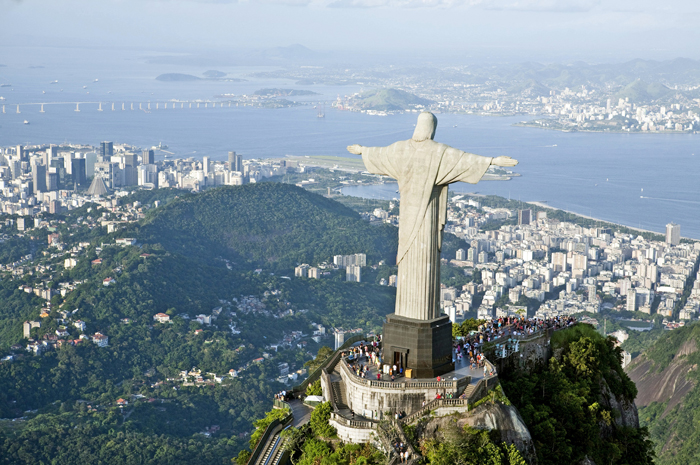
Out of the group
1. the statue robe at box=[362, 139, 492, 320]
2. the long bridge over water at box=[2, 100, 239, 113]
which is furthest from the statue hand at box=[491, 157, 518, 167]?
the long bridge over water at box=[2, 100, 239, 113]

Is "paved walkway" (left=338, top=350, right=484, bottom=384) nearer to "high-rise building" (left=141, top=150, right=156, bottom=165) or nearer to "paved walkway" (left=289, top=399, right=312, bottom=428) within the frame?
"paved walkway" (left=289, top=399, right=312, bottom=428)

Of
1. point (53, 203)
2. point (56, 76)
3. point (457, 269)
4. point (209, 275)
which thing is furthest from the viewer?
point (56, 76)

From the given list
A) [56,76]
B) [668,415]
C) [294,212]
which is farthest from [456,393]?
[56,76]

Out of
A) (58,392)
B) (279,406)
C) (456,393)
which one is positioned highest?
(456,393)

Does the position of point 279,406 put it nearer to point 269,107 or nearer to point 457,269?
point 457,269

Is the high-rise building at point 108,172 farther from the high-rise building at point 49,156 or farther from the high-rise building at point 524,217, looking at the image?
the high-rise building at point 524,217

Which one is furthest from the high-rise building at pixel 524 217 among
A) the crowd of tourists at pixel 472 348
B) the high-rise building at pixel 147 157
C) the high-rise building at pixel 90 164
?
the crowd of tourists at pixel 472 348
